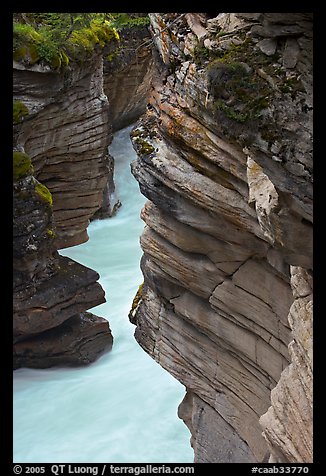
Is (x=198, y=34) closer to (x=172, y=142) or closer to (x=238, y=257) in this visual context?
(x=172, y=142)

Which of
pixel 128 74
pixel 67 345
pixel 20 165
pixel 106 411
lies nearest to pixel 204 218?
pixel 20 165

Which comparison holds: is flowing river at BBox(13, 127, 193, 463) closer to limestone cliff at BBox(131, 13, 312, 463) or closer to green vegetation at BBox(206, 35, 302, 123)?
limestone cliff at BBox(131, 13, 312, 463)

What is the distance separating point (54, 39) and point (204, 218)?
18.2ft

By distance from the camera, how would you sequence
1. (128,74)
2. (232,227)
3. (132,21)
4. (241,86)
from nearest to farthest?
(241,86)
(232,227)
(132,21)
(128,74)

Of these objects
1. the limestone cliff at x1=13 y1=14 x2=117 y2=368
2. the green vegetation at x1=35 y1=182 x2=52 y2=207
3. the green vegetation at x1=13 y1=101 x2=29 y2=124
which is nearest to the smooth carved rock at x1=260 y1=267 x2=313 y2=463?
the green vegetation at x1=35 y1=182 x2=52 y2=207

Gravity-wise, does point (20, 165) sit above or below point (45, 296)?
above

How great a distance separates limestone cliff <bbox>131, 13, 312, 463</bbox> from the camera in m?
6.07

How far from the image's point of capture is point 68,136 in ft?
49.5

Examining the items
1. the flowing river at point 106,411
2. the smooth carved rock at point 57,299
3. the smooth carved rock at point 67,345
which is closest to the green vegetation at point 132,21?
the smooth carved rock at point 57,299

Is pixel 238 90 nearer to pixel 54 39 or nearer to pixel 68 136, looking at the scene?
pixel 54 39

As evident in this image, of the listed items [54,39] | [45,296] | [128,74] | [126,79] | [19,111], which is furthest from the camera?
[126,79]

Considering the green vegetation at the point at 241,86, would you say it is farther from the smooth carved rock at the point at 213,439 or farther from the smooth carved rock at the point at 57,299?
the smooth carved rock at the point at 57,299

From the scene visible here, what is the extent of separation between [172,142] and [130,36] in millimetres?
13136
